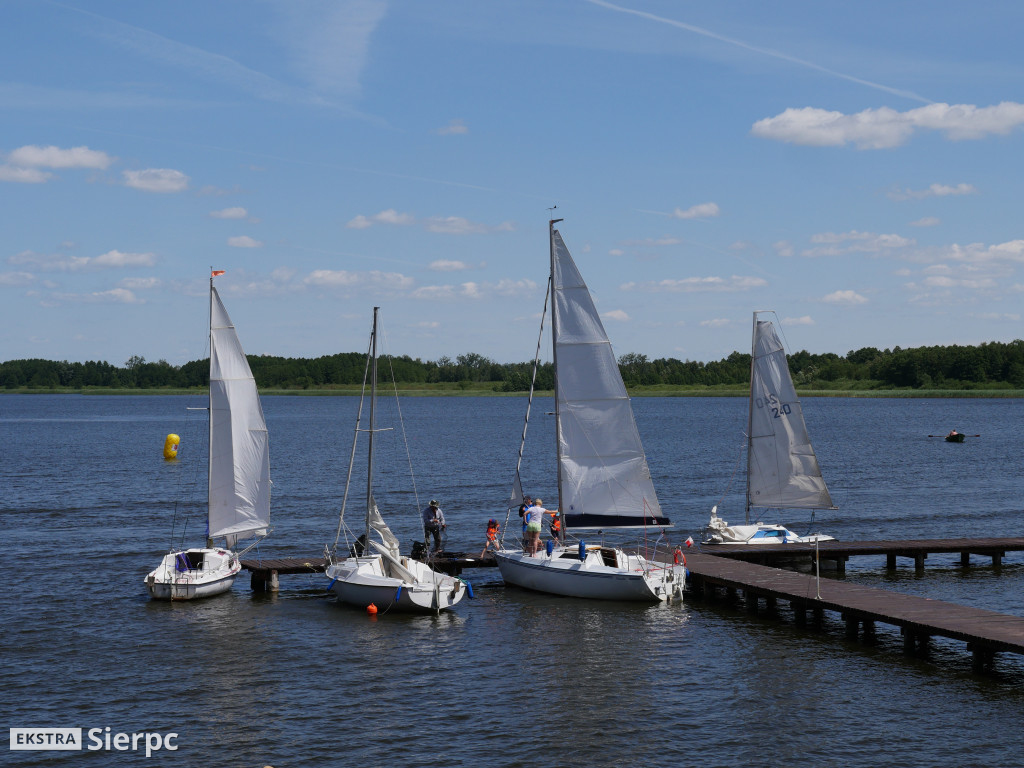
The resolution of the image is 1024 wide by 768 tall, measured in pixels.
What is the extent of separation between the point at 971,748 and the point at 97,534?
128 ft

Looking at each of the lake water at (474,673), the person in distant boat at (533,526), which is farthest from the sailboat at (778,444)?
the person in distant boat at (533,526)

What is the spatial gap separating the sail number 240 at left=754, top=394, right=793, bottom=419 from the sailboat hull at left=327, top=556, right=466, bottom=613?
1569 cm

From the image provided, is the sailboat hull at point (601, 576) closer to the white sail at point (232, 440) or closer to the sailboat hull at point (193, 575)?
the white sail at point (232, 440)

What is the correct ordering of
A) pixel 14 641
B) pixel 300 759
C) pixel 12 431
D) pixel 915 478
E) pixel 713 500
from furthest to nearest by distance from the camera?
pixel 12 431 < pixel 915 478 < pixel 713 500 < pixel 14 641 < pixel 300 759

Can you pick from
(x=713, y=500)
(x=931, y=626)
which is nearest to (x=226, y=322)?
(x=931, y=626)

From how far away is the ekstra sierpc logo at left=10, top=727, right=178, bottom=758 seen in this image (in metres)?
20.4

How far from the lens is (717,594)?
3394 cm

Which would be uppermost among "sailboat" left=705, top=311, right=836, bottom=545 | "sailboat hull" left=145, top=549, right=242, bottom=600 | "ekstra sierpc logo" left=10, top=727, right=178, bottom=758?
"sailboat" left=705, top=311, right=836, bottom=545

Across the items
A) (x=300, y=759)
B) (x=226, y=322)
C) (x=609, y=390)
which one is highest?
(x=226, y=322)

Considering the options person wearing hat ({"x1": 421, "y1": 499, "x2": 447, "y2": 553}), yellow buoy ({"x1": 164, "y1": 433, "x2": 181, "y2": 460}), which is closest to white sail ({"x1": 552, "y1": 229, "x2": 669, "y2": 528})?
person wearing hat ({"x1": 421, "y1": 499, "x2": 447, "y2": 553})

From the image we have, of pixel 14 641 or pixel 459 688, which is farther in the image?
pixel 14 641

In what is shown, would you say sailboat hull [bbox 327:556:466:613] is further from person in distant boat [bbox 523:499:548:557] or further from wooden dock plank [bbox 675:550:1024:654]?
wooden dock plank [bbox 675:550:1024:654]

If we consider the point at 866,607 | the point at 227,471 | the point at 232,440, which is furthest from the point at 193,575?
the point at 866,607

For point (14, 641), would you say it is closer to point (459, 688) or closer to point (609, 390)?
point (459, 688)
